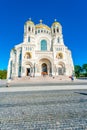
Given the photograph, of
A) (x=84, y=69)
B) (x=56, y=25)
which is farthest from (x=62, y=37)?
(x=84, y=69)

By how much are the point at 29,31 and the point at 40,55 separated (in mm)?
11791

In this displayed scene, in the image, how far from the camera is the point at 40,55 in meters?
41.4

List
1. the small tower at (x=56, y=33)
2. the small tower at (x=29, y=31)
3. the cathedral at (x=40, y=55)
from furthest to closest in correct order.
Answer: the small tower at (x=56, y=33) < the small tower at (x=29, y=31) < the cathedral at (x=40, y=55)

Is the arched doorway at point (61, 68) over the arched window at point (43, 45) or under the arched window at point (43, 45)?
under

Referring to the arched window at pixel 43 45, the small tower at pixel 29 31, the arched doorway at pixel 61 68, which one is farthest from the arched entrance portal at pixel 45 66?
the small tower at pixel 29 31

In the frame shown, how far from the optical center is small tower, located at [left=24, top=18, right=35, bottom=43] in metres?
43.6

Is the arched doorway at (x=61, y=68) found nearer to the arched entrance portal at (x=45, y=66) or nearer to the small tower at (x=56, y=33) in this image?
the arched entrance portal at (x=45, y=66)

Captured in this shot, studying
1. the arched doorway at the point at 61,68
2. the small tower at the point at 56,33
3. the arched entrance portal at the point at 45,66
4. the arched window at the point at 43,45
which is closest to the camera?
the arched doorway at the point at 61,68

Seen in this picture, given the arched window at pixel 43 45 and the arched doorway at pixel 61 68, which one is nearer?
the arched doorway at pixel 61 68

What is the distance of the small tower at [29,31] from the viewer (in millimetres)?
43562

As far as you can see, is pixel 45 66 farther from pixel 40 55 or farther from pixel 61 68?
pixel 61 68

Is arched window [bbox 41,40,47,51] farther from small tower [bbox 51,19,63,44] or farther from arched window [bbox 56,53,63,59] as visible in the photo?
arched window [bbox 56,53,63,59]

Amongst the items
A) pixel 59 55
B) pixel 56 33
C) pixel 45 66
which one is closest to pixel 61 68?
pixel 59 55

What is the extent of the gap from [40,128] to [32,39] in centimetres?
4302
